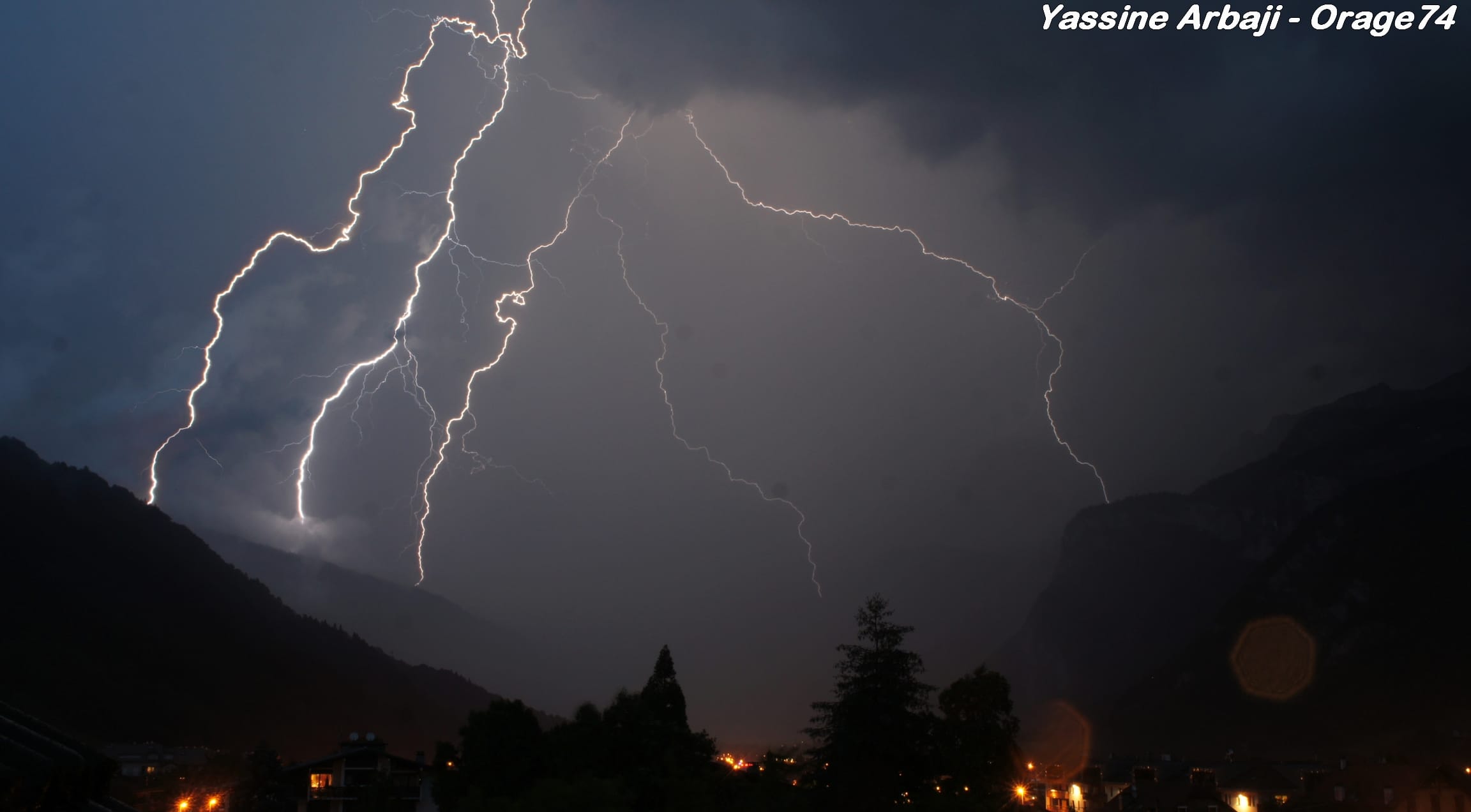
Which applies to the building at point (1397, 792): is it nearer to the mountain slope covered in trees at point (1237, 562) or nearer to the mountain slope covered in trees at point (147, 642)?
the mountain slope covered in trees at point (1237, 562)

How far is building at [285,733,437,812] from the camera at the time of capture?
33594 mm

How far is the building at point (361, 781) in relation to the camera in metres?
33.6

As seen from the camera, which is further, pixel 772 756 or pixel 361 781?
pixel 361 781

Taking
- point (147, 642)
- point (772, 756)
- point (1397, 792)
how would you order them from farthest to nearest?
point (147, 642)
point (1397, 792)
point (772, 756)

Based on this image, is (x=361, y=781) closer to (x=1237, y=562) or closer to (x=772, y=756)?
(x=772, y=756)

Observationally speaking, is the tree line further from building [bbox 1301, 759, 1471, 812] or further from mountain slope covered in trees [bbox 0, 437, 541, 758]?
mountain slope covered in trees [bbox 0, 437, 541, 758]

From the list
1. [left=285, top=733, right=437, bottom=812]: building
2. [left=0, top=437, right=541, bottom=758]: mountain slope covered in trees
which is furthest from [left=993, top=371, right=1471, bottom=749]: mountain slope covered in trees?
[left=0, top=437, right=541, bottom=758]: mountain slope covered in trees

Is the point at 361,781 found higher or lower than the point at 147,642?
lower

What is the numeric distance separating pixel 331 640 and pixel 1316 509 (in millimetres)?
100736

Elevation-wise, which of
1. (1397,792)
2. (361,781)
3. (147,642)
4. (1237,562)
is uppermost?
(1237,562)

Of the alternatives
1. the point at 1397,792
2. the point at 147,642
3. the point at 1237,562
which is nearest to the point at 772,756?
the point at 1397,792

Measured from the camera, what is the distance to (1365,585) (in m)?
79.2

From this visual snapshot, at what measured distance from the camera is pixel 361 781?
34.1 metres

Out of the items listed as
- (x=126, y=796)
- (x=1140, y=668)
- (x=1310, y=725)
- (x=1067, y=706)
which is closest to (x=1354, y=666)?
(x=1310, y=725)
